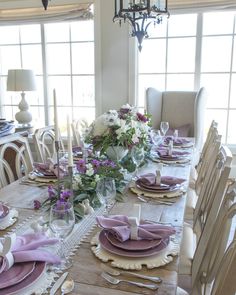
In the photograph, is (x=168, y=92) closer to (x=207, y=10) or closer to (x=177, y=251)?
(x=207, y=10)

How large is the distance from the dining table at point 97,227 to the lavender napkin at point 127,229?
0.21ft

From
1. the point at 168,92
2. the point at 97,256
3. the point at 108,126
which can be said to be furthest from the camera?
the point at 168,92

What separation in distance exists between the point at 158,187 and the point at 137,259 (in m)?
0.68

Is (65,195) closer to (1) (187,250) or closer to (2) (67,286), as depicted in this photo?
(2) (67,286)

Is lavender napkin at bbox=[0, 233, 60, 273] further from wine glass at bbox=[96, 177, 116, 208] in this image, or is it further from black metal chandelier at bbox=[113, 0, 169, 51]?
black metal chandelier at bbox=[113, 0, 169, 51]

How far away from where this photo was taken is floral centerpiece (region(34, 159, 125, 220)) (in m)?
1.38

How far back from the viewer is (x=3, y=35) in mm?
4637

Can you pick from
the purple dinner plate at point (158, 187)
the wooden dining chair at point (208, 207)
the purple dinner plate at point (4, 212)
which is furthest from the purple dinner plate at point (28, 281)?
the purple dinner plate at point (158, 187)

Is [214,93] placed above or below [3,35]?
below

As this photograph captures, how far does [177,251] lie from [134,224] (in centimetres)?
17

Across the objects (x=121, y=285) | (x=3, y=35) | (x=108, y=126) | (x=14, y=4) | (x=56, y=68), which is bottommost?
(x=121, y=285)

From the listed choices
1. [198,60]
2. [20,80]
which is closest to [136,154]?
[20,80]

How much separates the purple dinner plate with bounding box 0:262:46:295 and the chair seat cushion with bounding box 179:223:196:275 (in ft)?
2.52

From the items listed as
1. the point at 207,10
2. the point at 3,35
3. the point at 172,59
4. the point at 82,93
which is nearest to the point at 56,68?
the point at 82,93
